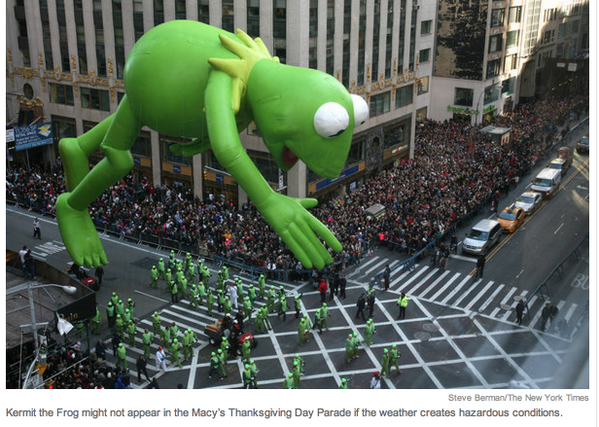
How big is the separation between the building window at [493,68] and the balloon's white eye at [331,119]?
139 feet

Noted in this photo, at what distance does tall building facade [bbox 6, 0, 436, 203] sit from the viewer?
1357 inches

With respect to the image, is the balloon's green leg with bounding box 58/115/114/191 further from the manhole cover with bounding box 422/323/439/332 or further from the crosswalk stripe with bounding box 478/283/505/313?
the crosswalk stripe with bounding box 478/283/505/313

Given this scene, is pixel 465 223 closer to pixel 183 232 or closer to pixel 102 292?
pixel 183 232

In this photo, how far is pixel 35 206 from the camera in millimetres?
38188

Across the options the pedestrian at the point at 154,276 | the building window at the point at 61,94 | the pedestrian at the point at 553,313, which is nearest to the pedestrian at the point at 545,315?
the pedestrian at the point at 553,313

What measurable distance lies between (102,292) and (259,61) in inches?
665

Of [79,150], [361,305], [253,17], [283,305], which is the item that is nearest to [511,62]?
[253,17]

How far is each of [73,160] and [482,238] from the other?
2111cm

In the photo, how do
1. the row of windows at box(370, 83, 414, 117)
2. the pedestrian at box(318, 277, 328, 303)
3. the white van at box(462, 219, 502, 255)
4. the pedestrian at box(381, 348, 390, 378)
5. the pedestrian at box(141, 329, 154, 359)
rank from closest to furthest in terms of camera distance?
the pedestrian at box(381, 348, 390, 378)
the pedestrian at box(141, 329, 154, 359)
the pedestrian at box(318, 277, 328, 303)
the white van at box(462, 219, 502, 255)
the row of windows at box(370, 83, 414, 117)

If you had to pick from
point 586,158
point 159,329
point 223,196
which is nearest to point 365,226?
point 223,196

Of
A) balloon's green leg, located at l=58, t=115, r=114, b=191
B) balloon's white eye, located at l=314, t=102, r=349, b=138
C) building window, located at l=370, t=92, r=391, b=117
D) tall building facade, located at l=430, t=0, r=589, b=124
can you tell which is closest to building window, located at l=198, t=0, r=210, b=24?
building window, located at l=370, t=92, r=391, b=117

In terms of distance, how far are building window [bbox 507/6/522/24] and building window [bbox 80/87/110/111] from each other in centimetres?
2778

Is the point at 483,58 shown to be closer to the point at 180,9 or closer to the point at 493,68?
the point at 493,68

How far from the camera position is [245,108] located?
15.7m
